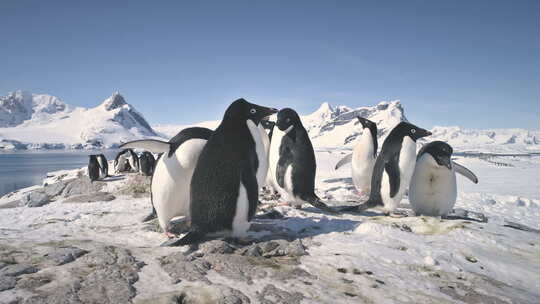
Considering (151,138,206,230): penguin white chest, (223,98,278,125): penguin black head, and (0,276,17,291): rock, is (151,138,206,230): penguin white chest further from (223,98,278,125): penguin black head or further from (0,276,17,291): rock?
(0,276,17,291): rock

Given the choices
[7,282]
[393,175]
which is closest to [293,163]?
[393,175]

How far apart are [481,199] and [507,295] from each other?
7.62 meters

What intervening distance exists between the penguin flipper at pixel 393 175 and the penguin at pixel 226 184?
240 centimetres

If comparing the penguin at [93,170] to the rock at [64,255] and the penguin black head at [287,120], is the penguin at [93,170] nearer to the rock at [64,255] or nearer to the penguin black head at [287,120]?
the penguin black head at [287,120]

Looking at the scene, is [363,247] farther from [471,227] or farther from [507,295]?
[471,227]

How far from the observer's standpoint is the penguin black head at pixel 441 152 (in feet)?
15.6

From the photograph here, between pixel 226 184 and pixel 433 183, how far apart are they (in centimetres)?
340

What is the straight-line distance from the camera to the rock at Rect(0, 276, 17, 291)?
2.00 m

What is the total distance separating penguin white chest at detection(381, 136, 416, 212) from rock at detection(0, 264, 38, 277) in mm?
4337

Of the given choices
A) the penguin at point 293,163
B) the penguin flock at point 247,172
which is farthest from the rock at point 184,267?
the penguin at point 293,163

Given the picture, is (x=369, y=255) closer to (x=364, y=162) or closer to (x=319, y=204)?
(x=319, y=204)

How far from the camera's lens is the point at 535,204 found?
8.45 m

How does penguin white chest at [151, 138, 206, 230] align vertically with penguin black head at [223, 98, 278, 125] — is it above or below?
below

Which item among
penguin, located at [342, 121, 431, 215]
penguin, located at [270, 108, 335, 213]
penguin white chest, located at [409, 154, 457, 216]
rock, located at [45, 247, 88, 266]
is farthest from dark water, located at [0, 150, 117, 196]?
penguin white chest, located at [409, 154, 457, 216]
